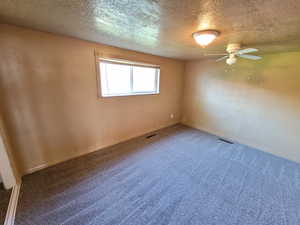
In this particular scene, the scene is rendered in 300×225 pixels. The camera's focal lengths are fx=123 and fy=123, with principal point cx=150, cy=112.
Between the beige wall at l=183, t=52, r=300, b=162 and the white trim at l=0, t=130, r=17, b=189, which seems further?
the beige wall at l=183, t=52, r=300, b=162

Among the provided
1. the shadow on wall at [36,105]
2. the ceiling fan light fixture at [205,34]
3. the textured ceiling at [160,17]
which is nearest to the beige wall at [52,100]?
the shadow on wall at [36,105]

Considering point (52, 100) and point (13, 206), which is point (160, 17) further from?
point (13, 206)

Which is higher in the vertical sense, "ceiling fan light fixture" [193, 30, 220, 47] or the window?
"ceiling fan light fixture" [193, 30, 220, 47]

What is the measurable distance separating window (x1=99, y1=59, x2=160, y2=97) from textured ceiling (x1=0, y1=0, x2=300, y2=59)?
0.85m

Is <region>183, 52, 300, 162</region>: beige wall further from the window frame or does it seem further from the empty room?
the window frame

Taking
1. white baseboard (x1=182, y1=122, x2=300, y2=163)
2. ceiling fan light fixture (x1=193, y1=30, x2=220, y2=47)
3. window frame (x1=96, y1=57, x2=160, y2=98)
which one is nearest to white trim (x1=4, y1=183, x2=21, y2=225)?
window frame (x1=96, y1=57, x2=160, y2=98)

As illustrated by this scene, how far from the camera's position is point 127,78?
9.45 feet

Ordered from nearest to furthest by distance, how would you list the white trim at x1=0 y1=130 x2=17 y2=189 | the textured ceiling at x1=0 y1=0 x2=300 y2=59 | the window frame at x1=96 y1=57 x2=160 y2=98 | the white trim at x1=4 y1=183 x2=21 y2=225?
the textured ceiling at x1=0 y1=0 x2=300 y2=59 < the white trim at x1=4 y1=183 x2=21 y2=225 < the white trim at x1=0 y1=130 x2=17 y2=189 < the window frame at x1=96 y1=57 x2=160 y2=98

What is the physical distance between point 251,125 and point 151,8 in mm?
3289

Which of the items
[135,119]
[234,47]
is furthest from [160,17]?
[135,119]

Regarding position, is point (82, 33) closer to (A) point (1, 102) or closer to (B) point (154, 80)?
(A) point (1, 102)

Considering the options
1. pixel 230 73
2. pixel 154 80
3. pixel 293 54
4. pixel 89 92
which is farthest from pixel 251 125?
pixel 89 92

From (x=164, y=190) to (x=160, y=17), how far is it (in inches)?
82.2

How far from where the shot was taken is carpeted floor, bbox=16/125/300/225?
1.37 m
